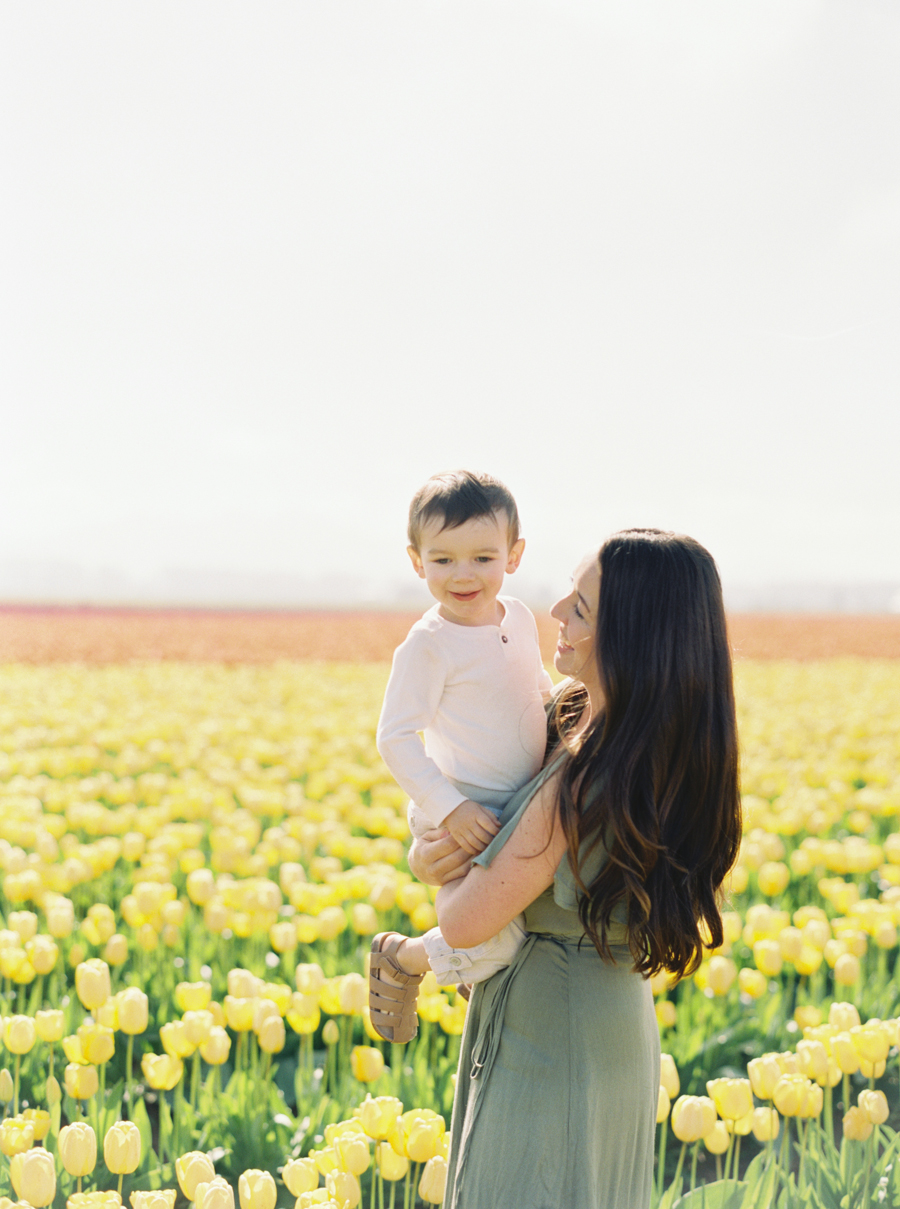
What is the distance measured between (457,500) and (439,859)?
0.68m

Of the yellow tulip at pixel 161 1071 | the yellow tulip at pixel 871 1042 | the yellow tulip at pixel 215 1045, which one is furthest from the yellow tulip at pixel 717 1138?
the yellow tulip at pixel 161 1071

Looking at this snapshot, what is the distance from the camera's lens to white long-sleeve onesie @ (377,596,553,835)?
2.00 meters

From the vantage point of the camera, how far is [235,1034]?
3.50 meters

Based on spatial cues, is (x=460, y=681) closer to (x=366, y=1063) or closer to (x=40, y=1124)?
(x=366, y=1063)

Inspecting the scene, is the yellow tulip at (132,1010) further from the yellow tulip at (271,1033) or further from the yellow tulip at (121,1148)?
the yellow tulip at (121,1148)

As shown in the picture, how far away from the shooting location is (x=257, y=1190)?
2.05 metres

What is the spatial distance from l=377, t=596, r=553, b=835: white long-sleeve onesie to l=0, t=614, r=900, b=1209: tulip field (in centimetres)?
56

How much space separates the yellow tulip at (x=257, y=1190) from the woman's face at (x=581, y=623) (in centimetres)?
118

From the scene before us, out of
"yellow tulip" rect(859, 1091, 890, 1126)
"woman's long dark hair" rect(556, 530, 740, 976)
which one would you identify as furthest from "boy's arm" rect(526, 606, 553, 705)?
"yellow tulip" rect(859, 1091, 890, 1126)

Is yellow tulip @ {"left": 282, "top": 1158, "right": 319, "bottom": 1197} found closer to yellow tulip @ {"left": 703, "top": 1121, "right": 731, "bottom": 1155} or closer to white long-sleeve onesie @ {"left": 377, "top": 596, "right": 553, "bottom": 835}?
white long-sleeve onesie @ {"left": 377, "top": 596, "right": 553, "bottom": 835}

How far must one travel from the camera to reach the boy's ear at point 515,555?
2098 mm

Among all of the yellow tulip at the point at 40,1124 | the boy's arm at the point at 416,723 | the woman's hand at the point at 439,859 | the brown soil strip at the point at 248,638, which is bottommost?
the yellow tulip at the point at 40,1124

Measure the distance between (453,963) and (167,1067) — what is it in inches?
47.2

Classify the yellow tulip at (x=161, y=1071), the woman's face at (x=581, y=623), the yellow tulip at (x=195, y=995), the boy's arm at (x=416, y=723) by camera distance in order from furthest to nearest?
the yellow tulip at (x=195, y=995)
the yellow tulip at (x=161, y=1071)
the boy's arm at (x=416, y=723)
the woman's face at (x=581, y=623)
